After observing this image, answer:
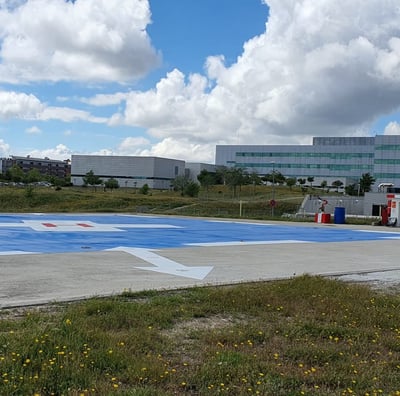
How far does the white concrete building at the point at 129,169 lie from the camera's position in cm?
14812

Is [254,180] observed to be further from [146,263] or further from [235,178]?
[146,263]

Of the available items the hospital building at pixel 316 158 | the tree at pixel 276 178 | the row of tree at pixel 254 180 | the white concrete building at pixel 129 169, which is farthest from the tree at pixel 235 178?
the white concrete building at pixel 129 169

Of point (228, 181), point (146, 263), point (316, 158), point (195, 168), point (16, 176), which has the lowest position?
point (146, 263)

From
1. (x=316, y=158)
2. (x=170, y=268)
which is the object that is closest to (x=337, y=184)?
(x=316, y=158)

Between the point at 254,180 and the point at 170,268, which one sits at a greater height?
the point at 254,180

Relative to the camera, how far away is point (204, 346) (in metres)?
5.57

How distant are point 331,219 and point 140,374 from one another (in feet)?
140

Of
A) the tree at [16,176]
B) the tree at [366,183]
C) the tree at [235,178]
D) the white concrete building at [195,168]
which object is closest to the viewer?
the tree at [235,178]

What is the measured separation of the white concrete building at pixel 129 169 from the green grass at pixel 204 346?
453ft

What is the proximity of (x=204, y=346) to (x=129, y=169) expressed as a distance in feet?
481

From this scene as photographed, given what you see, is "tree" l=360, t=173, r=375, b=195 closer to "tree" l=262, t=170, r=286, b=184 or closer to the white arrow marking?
"tree" l=262, t=170, r=286, b=184

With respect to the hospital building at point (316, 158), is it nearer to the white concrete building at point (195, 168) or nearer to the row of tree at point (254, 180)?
the row of tree at point (254, 180)

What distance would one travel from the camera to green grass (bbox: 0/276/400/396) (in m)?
4.37

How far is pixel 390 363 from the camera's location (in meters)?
5.27
